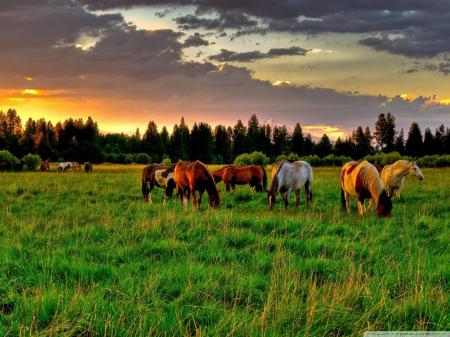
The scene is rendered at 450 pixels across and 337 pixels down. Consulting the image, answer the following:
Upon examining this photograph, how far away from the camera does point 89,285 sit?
5.48 meters

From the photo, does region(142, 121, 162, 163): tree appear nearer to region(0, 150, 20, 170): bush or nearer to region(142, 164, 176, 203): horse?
region(0, 150, 20, 170): bush

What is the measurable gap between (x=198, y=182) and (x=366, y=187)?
5863mm

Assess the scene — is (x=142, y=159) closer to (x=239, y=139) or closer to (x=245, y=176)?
(x=239, y=139)

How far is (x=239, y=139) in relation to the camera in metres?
111

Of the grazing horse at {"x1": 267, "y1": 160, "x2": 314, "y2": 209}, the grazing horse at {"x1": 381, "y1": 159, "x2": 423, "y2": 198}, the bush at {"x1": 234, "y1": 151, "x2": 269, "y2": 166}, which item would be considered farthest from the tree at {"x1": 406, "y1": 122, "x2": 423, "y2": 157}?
the grazing horse at {"x1": 267, "y1": 160, "x2": 314, "y2": 209}

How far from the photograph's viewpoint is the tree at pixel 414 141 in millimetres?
A: 93688

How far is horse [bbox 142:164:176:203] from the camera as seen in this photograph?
697 inches

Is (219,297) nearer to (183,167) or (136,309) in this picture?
(136,309)

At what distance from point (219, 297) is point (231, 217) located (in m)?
5.71

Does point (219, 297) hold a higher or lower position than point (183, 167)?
lower

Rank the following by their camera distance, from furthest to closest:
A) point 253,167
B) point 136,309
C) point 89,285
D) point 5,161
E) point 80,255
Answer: point 5,161
point 253,167
point 80,255
point 89,285
point 136,309

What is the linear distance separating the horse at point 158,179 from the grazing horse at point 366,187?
25.0 feet

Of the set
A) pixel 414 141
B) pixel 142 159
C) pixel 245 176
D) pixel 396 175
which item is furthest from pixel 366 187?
pixel 414 141

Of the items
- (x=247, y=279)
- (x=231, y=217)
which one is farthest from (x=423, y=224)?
(x=247, y=279)
